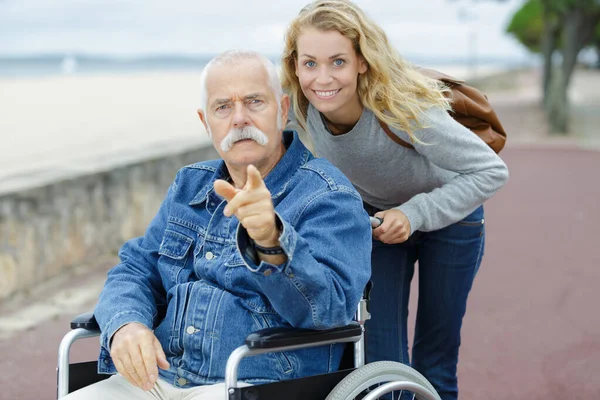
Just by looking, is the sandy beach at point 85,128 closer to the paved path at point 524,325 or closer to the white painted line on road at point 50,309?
the white painted line on road at point 50,309

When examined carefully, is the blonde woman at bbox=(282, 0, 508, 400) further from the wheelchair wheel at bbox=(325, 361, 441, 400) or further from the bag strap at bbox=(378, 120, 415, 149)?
the wheelchair wheel at bbox=(325, 361, 441, 400)

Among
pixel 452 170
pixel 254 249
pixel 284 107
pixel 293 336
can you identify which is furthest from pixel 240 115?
pixel 452 170

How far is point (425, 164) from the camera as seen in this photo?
3232 millimetres

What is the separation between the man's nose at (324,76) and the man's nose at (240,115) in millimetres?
370

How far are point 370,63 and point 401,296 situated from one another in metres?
0.95

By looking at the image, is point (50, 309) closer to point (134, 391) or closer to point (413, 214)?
point (134, 391)

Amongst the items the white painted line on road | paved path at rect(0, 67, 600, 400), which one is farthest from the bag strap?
the white painted line on road

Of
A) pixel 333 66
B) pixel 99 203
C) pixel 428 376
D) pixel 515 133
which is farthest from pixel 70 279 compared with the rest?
pixel 515 133

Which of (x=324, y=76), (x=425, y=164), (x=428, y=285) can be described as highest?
(x=324, y=76)

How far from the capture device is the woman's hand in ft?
9.49

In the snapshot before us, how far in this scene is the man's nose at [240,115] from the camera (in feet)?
8.53

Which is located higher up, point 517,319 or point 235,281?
point 235,281

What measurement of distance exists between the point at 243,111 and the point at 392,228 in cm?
64

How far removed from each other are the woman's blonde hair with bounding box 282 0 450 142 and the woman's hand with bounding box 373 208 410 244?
Result: 0.87ft
